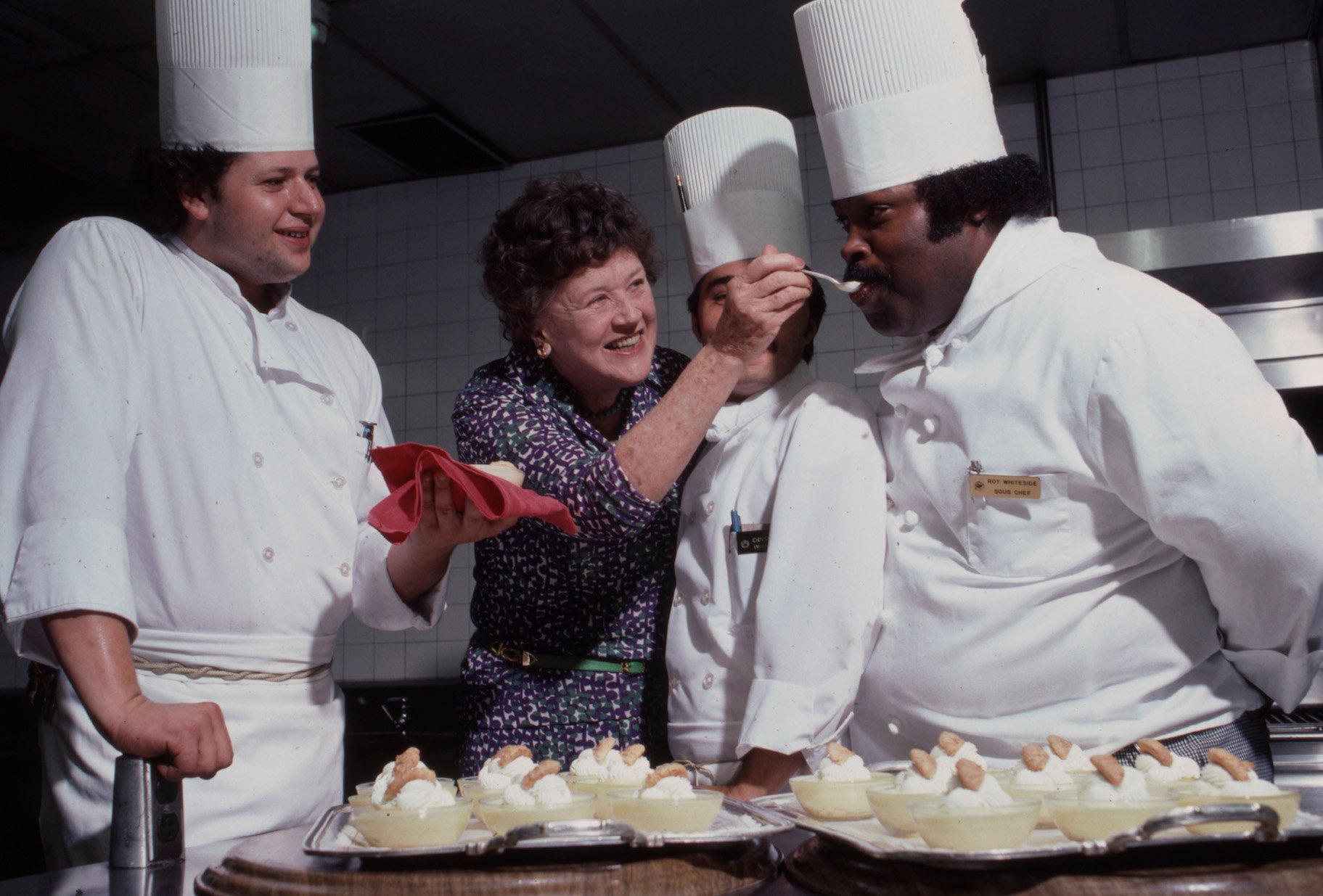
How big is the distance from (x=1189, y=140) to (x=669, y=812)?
10.6 ft

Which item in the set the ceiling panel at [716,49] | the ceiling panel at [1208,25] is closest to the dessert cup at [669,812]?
the ceiling panel at [716,49]

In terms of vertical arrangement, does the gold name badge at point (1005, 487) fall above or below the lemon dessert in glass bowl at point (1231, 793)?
above

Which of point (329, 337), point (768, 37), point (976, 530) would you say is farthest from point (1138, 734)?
point (768, 37)

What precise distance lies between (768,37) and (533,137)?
3.42 feet

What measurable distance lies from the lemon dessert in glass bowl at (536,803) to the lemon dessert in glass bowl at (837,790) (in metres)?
0.21

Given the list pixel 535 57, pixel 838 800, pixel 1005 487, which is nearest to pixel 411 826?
pixel 838 800

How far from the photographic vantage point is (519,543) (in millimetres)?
1738

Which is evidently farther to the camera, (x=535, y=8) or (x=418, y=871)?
(x=535, y=8)

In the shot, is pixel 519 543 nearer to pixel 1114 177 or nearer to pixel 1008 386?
pixel 1008 386

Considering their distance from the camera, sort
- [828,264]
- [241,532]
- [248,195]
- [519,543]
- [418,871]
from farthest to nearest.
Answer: [828,264] → [519,543] → [248,195] → [241,532] → [418,871]

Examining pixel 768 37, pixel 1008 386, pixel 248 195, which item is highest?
pixel 768 37

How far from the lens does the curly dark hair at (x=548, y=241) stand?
181 centimetres

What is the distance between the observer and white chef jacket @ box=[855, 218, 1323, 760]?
1194 millimetres

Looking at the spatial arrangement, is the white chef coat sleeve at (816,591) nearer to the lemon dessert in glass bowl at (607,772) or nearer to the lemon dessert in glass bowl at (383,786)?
the lemon dessert in glass bowl at (607,772)
